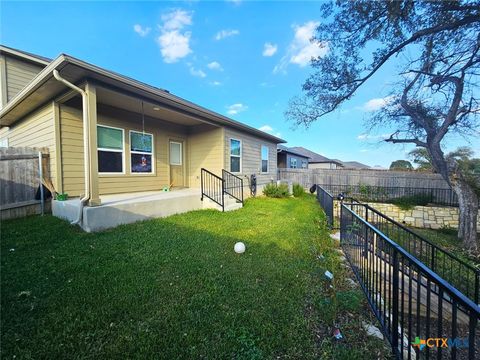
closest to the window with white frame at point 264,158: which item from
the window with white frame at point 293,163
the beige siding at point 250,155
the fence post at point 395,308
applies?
the beige siding at point 250,155

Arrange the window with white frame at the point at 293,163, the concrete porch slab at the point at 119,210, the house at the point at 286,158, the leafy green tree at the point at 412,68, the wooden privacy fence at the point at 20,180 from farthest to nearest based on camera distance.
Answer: the window with white frame at the point at 293,163, the house at the point at 286,158, the leafy green tree at the point at 412,68, the wooden privacy fence at the point at 20,180, the concrete porch slab at the point at 119,210

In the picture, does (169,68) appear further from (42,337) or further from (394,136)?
(42,337)

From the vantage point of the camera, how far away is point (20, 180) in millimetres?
5176

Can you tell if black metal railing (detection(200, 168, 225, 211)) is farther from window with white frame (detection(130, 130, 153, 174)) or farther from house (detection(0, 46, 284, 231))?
window with white frame (detection(130, 130, 153, 174))

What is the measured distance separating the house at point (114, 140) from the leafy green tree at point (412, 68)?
13.3ft

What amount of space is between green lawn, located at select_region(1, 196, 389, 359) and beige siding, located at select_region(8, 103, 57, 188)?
206cm

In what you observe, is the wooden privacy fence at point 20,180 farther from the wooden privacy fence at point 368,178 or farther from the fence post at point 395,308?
the wooden privacy fence at point 368,178

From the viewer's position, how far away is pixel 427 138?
8.68 meters

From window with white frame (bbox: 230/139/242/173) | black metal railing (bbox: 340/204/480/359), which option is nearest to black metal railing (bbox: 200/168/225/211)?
window with white frame (bbox: 230/139/242/173)

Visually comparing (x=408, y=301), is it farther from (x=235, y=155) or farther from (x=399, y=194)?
(x=399, y=194)

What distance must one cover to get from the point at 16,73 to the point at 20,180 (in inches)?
258

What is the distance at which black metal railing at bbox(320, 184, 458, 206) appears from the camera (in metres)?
10.3

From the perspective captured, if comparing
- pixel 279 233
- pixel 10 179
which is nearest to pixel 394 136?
pixel 279 233

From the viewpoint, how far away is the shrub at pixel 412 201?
9.48 metres
